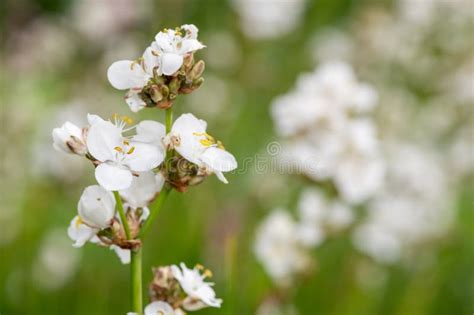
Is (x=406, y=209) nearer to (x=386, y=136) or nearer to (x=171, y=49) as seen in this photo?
(x=386, y=136)

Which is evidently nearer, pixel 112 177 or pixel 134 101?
pixel 112 177

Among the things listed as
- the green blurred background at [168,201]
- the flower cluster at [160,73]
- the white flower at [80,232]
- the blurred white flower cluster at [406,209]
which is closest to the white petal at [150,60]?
the flower cluster at [160,73]

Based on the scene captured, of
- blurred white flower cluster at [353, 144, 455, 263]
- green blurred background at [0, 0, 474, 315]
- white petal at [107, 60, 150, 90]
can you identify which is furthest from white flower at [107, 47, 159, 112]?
blurred white flower cluster at [353, 144, 455, 263]

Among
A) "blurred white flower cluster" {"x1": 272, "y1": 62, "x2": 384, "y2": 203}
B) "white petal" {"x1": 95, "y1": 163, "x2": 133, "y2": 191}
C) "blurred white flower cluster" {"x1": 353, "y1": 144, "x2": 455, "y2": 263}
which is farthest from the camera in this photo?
"blurred white flower cluster" {"x1": 353, "y1": 144, "x2": 455, "y2": 263}

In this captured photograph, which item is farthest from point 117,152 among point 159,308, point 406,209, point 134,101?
point 406,209

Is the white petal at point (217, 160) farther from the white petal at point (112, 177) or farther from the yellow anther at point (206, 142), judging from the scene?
the white petal at point (112, 177)

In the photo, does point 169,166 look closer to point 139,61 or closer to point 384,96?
point 139,61

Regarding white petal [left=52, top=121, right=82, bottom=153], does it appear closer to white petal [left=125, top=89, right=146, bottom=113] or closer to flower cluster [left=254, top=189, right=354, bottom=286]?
white petal [left=125, top=89, right=146, bottom=113]
